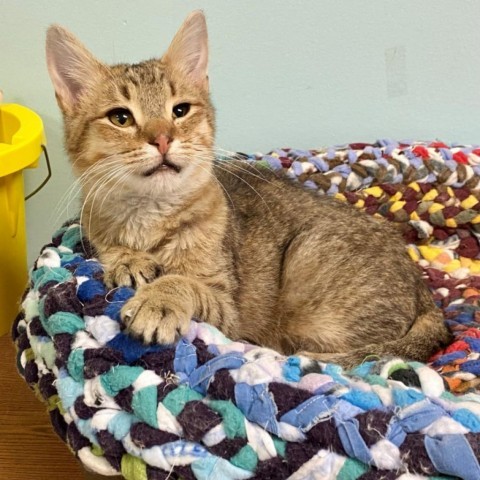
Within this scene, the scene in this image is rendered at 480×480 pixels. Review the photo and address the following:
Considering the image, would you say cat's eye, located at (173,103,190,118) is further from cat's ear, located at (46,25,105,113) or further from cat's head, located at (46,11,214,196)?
cat's ear, located at (46,25,105,113)

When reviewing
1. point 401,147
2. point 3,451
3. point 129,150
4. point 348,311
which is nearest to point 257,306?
point 348,311

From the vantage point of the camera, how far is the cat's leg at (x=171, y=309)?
35.4 inches

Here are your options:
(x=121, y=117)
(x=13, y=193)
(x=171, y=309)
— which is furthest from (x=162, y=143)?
(x=13, y=193)

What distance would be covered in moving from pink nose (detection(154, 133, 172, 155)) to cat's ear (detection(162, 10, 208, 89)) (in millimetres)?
319

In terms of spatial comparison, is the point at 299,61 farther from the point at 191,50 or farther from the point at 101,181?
the point at 101,181

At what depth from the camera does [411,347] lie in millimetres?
1253

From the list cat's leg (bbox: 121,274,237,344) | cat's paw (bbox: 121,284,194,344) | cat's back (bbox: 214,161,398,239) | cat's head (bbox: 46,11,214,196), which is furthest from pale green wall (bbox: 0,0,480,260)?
cat's paw (bbox: 121,284,194,344)

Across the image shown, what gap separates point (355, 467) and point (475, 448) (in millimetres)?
153

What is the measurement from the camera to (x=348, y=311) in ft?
4.53

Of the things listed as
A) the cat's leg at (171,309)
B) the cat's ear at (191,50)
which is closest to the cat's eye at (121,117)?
Result: the cat's ear at (191,50)

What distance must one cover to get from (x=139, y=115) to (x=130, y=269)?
32 cm

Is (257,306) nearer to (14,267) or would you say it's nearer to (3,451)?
(3,451)

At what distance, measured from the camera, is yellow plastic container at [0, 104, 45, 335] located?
57.4 inches

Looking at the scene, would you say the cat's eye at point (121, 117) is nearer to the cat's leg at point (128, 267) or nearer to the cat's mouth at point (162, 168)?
the cat's mouth at point (162, 168)
